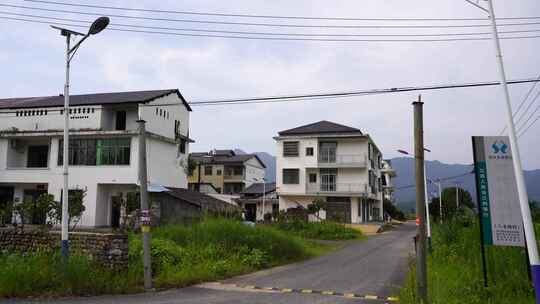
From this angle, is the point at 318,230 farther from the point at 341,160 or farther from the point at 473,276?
the point at 473,276

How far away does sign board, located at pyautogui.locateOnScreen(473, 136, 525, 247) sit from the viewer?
9828mm

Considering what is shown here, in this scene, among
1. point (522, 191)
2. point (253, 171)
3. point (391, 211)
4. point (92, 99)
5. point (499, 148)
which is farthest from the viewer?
point (391, 211)

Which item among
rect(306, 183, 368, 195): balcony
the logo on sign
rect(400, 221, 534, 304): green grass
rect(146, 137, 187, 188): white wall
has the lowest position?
rect(400, 221, 534, 304): green grass

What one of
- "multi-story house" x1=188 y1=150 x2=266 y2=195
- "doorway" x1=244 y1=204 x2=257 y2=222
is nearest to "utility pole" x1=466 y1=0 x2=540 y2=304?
"doorway" x1=244 y1=204 x2=257 y2=222

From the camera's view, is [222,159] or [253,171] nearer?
[222,159]

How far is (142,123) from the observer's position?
41.5 ft

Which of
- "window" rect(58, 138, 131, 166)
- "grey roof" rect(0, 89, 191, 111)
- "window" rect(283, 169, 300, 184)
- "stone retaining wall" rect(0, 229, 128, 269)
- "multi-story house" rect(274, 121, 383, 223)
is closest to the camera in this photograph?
"stone retaining wall" rect(0, 229, 128, 269)

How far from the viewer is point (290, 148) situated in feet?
149

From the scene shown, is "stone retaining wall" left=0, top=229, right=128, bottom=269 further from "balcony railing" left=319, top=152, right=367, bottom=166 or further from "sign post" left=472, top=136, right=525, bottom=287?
"balcony railing" left=319, top=152, right=367, bottom=166

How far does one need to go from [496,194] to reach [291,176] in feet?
117

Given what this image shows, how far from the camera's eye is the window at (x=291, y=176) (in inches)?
1777

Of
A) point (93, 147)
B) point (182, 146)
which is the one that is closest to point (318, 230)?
point (182, 146)

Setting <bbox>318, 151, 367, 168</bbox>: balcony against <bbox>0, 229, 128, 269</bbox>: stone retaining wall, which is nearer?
<bbox>0, 229, 128, 269</bbox>: stone retaining wall

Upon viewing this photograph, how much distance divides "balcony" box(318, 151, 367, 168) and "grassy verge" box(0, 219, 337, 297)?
2399 centimetres
